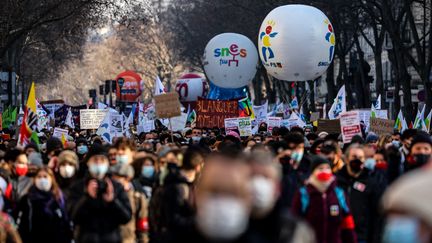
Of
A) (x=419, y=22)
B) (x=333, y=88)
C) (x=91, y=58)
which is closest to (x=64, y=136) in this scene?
(x=333, y=88)

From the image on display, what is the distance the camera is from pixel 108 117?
78.2 feet

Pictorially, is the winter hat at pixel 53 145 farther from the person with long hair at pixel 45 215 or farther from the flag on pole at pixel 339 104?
the flag on pole at pixel 339 104

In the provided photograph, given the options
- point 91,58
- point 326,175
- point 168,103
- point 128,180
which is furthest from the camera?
point 91,58

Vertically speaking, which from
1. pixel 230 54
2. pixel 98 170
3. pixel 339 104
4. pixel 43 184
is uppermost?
pixel 230 54

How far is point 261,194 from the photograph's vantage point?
462 centimetres

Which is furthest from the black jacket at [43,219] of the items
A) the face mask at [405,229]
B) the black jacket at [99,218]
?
the face mask at [405,229]

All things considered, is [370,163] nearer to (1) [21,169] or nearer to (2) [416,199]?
(1) [21,169]

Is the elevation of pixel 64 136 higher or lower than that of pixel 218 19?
lower

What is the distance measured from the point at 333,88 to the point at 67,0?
19.5m

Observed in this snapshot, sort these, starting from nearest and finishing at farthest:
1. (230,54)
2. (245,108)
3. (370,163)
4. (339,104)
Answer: (370,163), (339,104), (245,108), (230,54)

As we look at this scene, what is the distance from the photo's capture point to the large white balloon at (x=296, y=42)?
24.9 metres

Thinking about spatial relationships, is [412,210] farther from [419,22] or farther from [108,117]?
[419,22]

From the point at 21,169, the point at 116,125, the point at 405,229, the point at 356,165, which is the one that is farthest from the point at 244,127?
the point at 405,229

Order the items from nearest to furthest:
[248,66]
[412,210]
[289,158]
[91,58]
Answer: [412,210]
[289,158]
[248,66]
[91,58]
